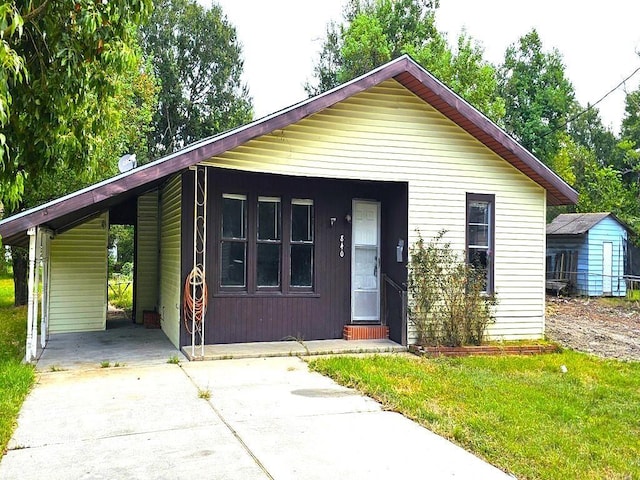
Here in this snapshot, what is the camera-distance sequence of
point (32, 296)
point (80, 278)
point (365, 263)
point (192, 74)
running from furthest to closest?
point (192, 74), point (80, 278), point (365, 263), point (32, 296)

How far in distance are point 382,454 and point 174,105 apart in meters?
29.9

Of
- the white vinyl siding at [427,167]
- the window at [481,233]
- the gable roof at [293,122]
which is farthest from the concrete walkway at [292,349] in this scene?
the gable roof at [293,122]

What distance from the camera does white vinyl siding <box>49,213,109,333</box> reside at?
34.0ft

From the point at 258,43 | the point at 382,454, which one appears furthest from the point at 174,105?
the point at 382,454

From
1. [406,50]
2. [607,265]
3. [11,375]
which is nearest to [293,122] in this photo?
[11,375]

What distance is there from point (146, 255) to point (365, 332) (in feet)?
16.7

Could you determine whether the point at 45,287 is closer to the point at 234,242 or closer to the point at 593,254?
the point at 234,242

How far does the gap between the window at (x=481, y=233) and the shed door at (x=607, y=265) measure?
1449 centimetres

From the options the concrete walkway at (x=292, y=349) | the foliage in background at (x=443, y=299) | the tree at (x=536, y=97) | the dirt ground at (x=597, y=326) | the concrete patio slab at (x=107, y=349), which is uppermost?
the tree at (x=536, y=97)

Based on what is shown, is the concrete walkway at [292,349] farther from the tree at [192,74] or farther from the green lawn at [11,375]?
the tree at [192,74]

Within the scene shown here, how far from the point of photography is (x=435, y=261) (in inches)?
341

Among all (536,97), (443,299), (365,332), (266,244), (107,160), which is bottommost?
(365,332)

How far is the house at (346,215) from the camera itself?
26.8ft

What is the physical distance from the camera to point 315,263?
9.10 metres
